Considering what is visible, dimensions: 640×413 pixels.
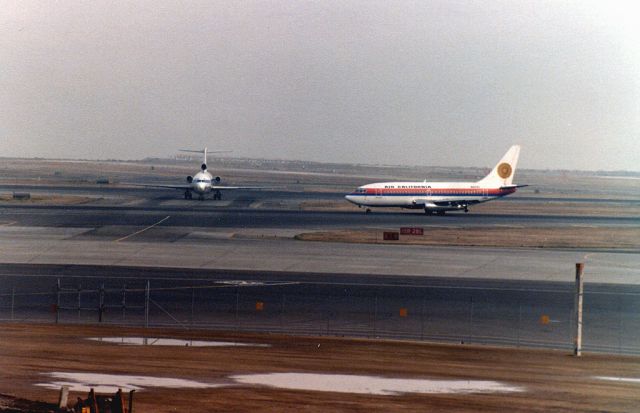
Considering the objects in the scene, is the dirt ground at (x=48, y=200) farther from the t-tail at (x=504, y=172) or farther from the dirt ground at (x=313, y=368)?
Answer: the dirt ground at (x=313, y=368)

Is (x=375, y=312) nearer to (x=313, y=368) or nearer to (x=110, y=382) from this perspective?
(x=313, y=368)

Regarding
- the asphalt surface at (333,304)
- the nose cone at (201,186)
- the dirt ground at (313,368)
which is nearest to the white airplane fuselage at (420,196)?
the nose cone at (201,186)

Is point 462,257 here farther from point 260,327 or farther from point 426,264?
point 260,327

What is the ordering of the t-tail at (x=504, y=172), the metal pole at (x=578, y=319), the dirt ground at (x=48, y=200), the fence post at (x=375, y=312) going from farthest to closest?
the dirt ground at (x=48, y=200) → the t-tail at (x=504, y=172) → the fence post at (x=375, y=312) → the metal pole at (x=578, y=319)

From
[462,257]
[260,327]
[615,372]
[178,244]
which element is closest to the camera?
[615,372]

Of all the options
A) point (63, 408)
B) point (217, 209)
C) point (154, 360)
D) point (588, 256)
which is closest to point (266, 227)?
point (217, 209)

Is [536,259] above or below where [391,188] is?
below

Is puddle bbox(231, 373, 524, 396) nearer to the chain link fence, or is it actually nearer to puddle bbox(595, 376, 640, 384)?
puddle bbox(595, 376, 640, 384)

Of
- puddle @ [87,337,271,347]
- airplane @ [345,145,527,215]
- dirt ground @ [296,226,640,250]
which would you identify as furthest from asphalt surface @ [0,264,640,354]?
airplane @ [345,145,527,215]
